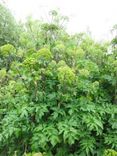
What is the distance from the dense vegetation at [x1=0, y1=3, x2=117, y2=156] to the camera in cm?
419

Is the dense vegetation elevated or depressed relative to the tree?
depressed

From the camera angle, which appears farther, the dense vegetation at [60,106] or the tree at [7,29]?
the tree at [7,29]

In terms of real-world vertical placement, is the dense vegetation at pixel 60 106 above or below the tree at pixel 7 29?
below

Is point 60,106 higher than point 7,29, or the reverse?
point 7,29

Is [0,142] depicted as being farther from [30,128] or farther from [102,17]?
[102,17]

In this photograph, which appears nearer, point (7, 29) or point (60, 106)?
point (60, 106)

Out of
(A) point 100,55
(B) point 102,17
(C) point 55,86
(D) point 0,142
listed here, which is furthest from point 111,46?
(B) point 102,17

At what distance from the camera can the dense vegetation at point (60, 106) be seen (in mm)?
4188

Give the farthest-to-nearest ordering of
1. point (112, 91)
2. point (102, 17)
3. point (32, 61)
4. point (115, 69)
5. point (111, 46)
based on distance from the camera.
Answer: point (102, 17) < point (111, 46) < point (112, 91) < point (115, 69) < point (32, 61)

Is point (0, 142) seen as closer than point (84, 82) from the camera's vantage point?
No

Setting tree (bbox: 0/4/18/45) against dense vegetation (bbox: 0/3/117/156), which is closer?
dense vegetation (bbox: 0/3/117/156)

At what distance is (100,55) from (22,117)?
141 centimetres

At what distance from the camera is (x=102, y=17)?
1154cm

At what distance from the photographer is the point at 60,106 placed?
173 inches
